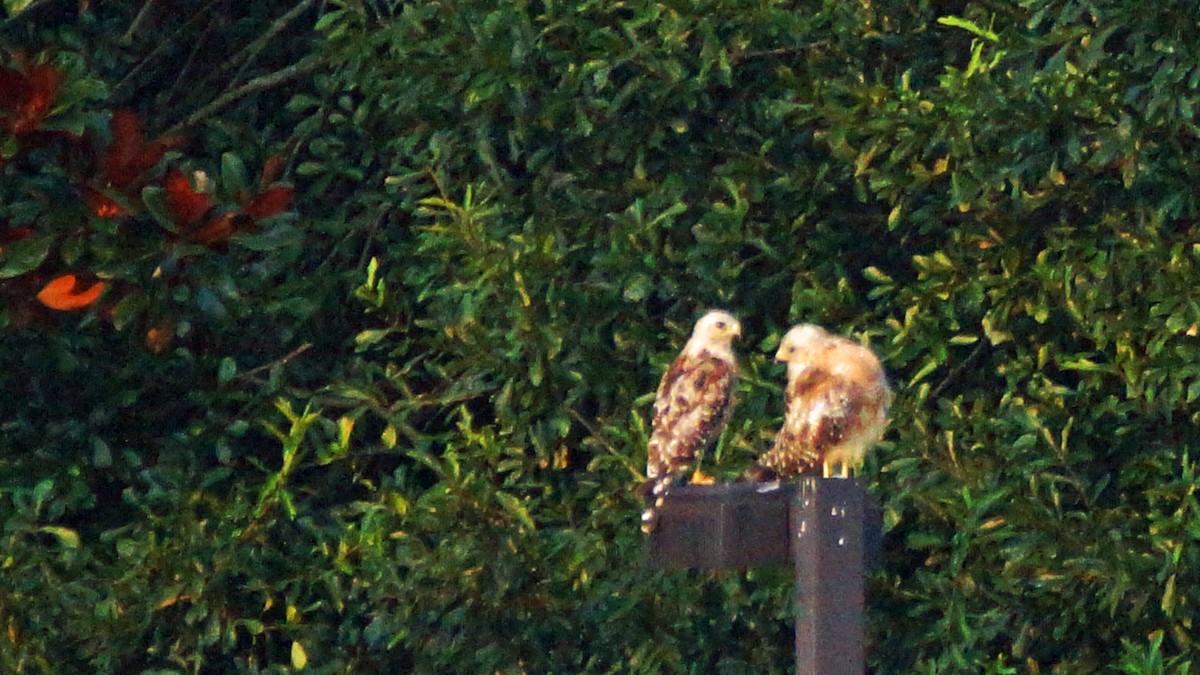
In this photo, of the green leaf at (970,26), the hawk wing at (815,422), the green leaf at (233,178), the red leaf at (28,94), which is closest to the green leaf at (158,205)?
the green leaf at (233,178)

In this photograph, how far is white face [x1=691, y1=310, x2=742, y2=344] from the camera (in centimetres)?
466

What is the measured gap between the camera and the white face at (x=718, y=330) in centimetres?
466

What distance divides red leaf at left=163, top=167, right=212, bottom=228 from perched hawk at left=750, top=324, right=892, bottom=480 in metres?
1.33

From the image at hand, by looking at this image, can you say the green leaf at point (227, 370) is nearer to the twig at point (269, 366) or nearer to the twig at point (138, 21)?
the twig at point (269, 366)

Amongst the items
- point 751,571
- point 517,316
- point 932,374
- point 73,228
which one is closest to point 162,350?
point 73,228

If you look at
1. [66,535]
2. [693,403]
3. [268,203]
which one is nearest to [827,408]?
[693,403]

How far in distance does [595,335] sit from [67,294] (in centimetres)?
127

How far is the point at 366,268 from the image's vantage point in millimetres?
5613

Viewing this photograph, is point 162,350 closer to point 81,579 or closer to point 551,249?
point 81,579

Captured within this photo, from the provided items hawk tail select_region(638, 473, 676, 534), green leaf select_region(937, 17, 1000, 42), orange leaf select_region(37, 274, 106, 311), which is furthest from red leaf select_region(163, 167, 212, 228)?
green leaf select_region(937, 17, 1000, 42)

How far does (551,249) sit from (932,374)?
1015 mm

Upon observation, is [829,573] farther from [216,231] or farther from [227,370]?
[227,370]

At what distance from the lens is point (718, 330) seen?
4664mm

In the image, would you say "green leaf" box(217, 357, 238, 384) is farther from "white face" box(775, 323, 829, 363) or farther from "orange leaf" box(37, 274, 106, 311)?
"white face" box(775, 323, 829, 363)
